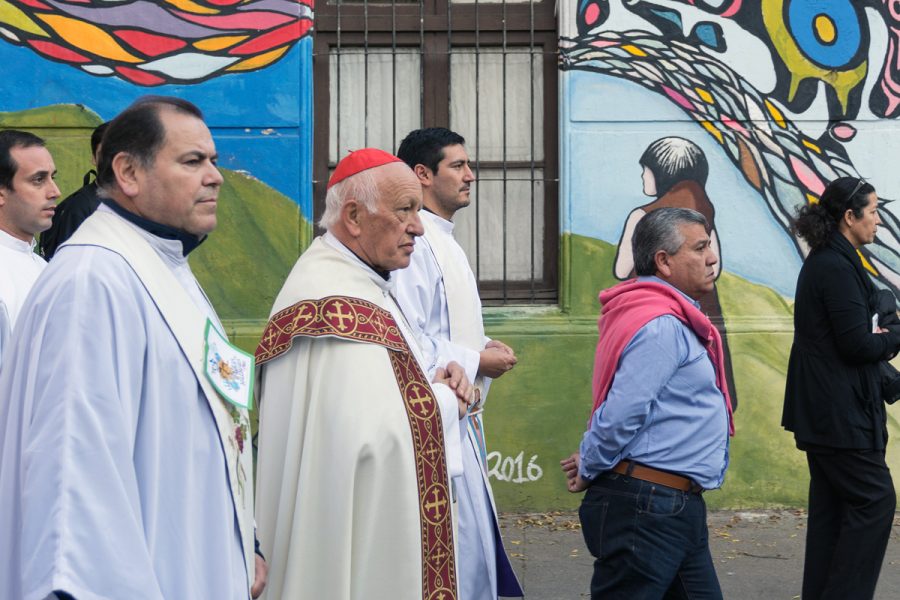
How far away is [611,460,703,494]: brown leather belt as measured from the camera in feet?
14.0

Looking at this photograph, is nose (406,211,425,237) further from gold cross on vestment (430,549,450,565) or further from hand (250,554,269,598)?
hand (250,554,269,598)

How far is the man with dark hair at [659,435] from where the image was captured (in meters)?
4.25

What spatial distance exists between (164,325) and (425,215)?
255 centimetres

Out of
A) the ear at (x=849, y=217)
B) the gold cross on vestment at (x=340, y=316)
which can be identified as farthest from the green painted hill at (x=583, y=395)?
the gold cross on vestment at (x=340, y=316)

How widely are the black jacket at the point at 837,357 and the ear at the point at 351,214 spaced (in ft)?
8.18

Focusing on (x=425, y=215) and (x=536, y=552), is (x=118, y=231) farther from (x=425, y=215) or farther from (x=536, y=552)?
(x=536, y=552)

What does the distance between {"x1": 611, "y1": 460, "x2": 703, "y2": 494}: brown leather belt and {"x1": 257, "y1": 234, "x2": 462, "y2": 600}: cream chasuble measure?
83 centimetres

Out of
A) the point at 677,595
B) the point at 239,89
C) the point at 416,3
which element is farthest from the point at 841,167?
the point at 677,595

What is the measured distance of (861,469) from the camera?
542 centimetres

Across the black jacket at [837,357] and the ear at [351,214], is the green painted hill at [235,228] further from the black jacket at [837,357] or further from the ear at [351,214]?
the ear at [351,214]

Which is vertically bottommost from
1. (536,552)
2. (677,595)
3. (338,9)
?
(536,552)

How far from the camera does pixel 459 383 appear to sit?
403 centimetres

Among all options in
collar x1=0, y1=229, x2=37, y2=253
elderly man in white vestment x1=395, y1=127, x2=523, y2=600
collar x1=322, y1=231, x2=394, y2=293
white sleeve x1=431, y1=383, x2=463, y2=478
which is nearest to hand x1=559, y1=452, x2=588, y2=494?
elderly man in white vestment x1=395, y1=127, x2=523, y2=600

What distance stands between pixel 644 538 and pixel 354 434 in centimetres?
125
